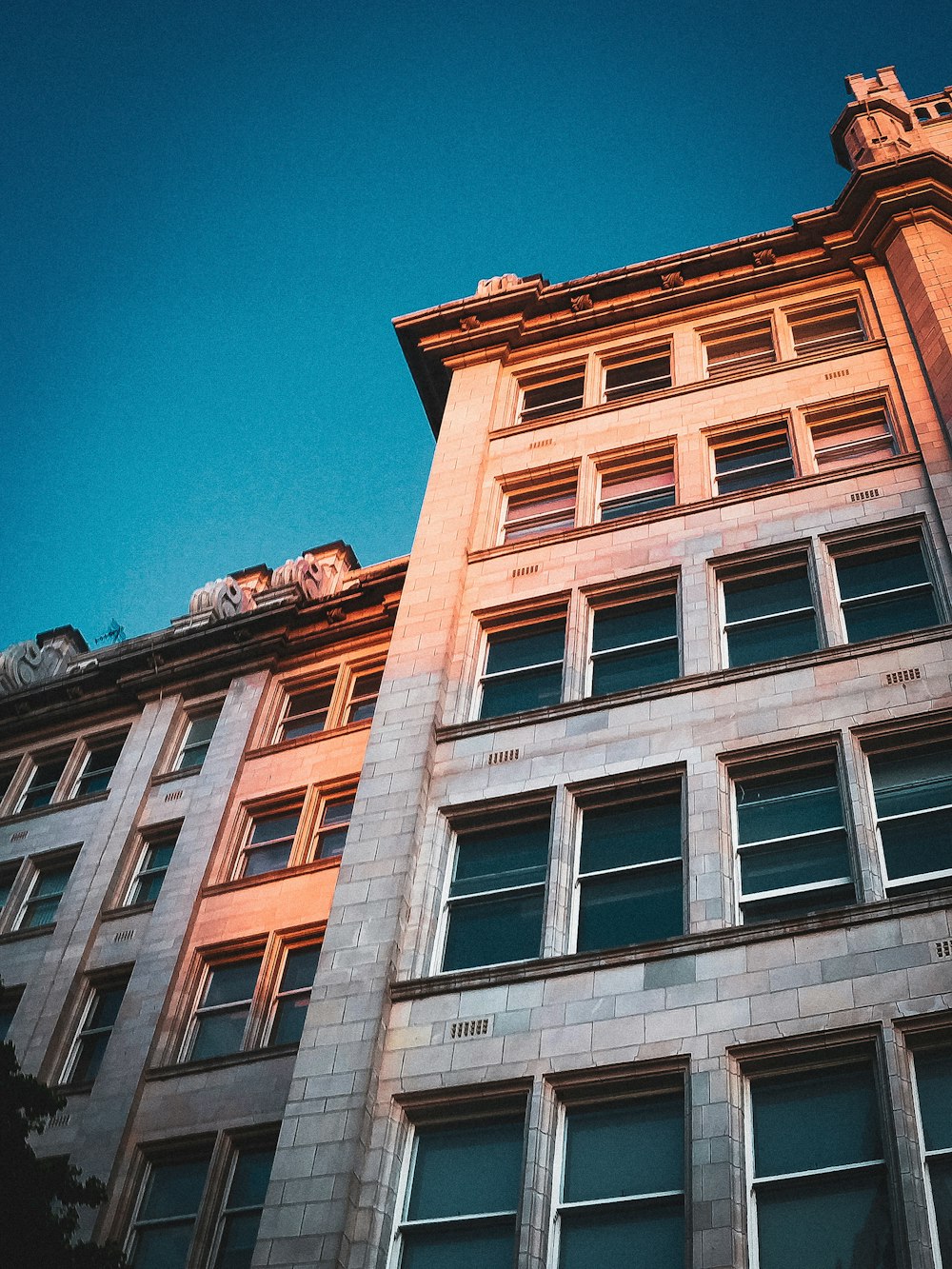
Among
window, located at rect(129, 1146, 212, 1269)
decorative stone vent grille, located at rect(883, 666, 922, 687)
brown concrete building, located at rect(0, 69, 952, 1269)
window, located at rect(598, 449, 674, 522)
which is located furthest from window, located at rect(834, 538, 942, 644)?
window, located at rect(129, 1146, 212, 1269)

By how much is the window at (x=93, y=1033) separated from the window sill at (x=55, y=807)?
5909mm

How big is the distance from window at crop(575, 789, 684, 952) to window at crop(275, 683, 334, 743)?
11802 mm

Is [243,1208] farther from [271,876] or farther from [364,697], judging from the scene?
[364,697]

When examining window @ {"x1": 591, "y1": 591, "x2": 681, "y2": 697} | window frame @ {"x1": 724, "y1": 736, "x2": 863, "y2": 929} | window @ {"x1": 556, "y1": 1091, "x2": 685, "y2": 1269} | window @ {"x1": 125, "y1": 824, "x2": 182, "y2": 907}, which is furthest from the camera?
window @ {"x1": 125, "y1": 824, "x2": 182, "y2": 907}

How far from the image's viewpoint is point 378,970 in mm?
19547

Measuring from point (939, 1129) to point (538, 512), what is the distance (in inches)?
676

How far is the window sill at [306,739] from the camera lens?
99.9 feet

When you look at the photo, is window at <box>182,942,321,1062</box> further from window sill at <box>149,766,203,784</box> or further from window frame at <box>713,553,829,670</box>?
window frame at <box>713,553,829,670</box>

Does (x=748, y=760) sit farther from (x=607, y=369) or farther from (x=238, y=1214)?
(x=607, y=369)

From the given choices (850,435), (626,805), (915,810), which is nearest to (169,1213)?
(626,805)

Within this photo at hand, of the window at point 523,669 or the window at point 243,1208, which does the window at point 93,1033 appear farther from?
the window at point 523,669

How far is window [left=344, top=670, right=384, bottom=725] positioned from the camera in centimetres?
3181

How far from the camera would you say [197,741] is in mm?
33250

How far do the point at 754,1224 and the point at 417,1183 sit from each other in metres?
4.39
